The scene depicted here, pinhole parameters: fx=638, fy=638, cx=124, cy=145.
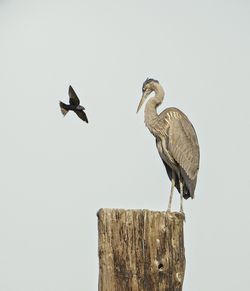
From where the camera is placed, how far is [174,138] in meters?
3.50

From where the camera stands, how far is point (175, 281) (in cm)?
269

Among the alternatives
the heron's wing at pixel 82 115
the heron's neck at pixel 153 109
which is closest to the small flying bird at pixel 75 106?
the heron's wing at pixel 82 115

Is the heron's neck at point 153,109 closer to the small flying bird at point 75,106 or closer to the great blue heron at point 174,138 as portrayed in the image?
the great blue heron at point 174,138

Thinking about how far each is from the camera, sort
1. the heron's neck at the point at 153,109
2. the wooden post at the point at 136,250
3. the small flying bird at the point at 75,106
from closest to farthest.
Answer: the wooden post at the point at 136,250, the small flying bird at the point at 75,106, the heron's neck at the point at 153,109

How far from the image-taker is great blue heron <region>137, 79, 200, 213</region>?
3500 millimetres

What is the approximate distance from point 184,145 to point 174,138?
2.8 inches

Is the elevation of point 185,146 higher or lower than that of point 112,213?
higher

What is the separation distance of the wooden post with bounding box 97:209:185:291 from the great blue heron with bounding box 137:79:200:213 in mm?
834

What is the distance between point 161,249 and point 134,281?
0.17m

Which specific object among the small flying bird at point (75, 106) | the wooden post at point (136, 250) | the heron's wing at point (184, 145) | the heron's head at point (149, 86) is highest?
the heron's head at point (149, 86)

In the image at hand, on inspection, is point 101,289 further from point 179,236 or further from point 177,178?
point 177,178

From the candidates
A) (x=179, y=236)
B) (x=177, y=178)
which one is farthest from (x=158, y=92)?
(x=179, y=236)

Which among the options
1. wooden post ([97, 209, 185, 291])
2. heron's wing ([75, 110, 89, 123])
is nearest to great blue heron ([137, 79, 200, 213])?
heron's wing ([75, 110, 89, 123])

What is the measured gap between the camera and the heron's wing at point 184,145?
349cm
